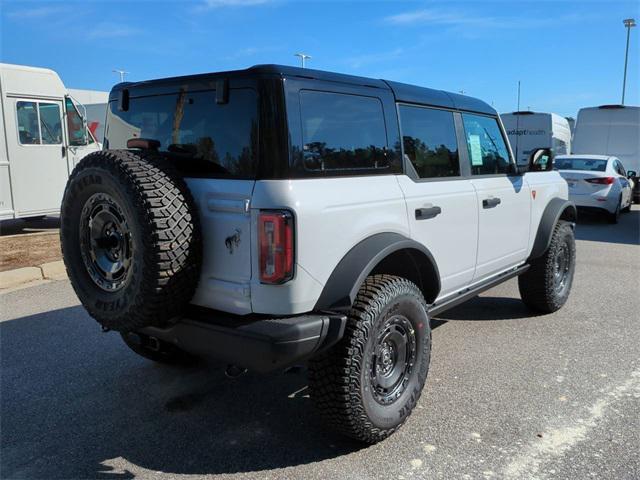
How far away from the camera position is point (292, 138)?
2689mm

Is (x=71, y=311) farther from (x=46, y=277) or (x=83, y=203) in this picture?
(x=83, y=203)

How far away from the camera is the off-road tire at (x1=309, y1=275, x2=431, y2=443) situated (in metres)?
2.83

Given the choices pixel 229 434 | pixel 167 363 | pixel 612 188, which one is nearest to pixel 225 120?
pixel 229 434

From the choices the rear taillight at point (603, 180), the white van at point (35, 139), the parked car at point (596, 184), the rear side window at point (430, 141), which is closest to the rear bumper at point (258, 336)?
the rear side window at point (430, 141)

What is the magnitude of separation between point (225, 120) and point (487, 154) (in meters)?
2.49

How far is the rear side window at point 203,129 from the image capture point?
2.74 metres

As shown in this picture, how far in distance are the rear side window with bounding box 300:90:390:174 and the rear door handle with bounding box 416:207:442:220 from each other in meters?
0.35

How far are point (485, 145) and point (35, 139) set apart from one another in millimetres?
8821

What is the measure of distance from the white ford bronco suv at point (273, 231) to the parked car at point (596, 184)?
10.5m

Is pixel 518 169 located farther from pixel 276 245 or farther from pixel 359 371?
pixel 276 245

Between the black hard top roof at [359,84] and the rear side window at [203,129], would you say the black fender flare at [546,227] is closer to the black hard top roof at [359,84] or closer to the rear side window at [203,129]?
the black hard top roof at [359,84]

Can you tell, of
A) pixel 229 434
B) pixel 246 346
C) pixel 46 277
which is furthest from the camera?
pixel 46 277

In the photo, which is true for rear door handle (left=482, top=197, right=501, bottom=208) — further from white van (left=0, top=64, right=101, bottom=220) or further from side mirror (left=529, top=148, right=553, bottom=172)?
white van (left=0, top=64, right=101, bottom=220)

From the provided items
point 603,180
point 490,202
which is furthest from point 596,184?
point 490,202
